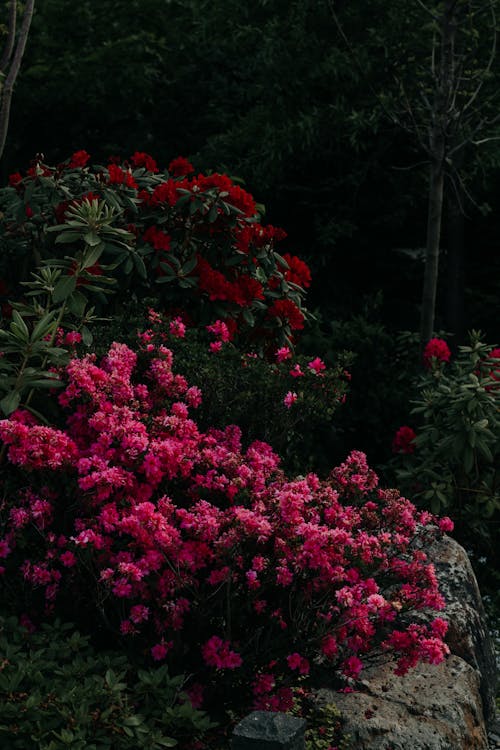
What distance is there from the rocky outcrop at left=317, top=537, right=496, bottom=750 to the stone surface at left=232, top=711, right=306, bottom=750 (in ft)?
2.67

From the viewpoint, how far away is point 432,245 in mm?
6699

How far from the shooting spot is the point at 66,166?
5398 millimetres

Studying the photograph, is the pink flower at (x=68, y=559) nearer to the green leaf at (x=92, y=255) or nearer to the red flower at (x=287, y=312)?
the green leaf at (x=92, y=255)

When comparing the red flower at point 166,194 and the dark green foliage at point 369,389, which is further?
the dark green foliage at point 369,389

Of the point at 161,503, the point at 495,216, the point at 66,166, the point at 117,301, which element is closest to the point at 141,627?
the point at 161,503

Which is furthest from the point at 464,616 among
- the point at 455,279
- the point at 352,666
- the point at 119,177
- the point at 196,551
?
the point at 455,279

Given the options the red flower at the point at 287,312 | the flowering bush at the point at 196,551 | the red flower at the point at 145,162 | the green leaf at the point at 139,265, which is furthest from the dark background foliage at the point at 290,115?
the flowering bush at the point at 196,551

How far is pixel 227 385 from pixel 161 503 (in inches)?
37.4

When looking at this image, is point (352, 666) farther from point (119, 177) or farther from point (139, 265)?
point (119, 177)

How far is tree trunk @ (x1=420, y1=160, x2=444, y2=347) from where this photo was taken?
661cm

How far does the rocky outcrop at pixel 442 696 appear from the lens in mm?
3158

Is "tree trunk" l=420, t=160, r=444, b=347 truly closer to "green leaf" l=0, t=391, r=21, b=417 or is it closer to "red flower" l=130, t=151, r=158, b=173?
"red flower" l=130, t=151, r=158, b=173

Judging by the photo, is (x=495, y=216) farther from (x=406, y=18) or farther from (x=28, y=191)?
(x=28, y=191)

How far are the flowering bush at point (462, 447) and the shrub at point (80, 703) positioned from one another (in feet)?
9.42
